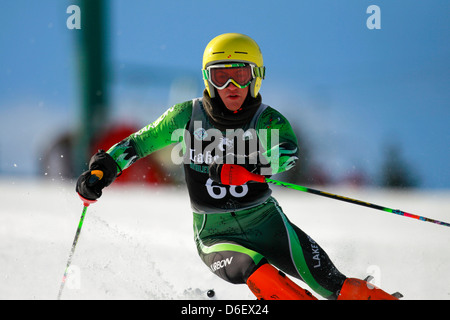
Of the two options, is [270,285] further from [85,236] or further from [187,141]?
[85,236]

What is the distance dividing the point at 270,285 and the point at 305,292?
213 millimetres

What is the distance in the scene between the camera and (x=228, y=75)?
10.5 feet

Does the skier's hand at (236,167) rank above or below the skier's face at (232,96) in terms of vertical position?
below

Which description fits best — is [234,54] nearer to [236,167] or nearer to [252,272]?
[236,167]

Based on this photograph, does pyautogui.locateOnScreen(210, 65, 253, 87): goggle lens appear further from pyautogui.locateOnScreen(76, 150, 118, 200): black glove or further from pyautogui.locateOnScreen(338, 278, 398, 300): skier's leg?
pyautogui.locateOnScreen(338, 278, 398, 300): skier's leg

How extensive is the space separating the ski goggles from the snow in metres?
1.63

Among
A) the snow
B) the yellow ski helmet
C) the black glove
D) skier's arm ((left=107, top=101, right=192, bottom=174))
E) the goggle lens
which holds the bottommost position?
the snow

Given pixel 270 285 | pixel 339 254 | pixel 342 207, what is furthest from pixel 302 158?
Result: pixel 270 285

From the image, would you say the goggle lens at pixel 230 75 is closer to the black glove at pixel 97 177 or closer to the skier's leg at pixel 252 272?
the black glove at pixel 97 177

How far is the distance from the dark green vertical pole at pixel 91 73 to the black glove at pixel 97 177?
9.27m

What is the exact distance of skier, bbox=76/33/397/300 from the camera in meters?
3.04

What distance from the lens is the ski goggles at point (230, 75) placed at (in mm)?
3199

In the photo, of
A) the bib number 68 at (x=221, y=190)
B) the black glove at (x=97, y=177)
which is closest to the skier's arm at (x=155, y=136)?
the black glove at (x=97, y=177)

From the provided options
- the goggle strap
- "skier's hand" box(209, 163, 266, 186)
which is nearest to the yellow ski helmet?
the goggle strap
